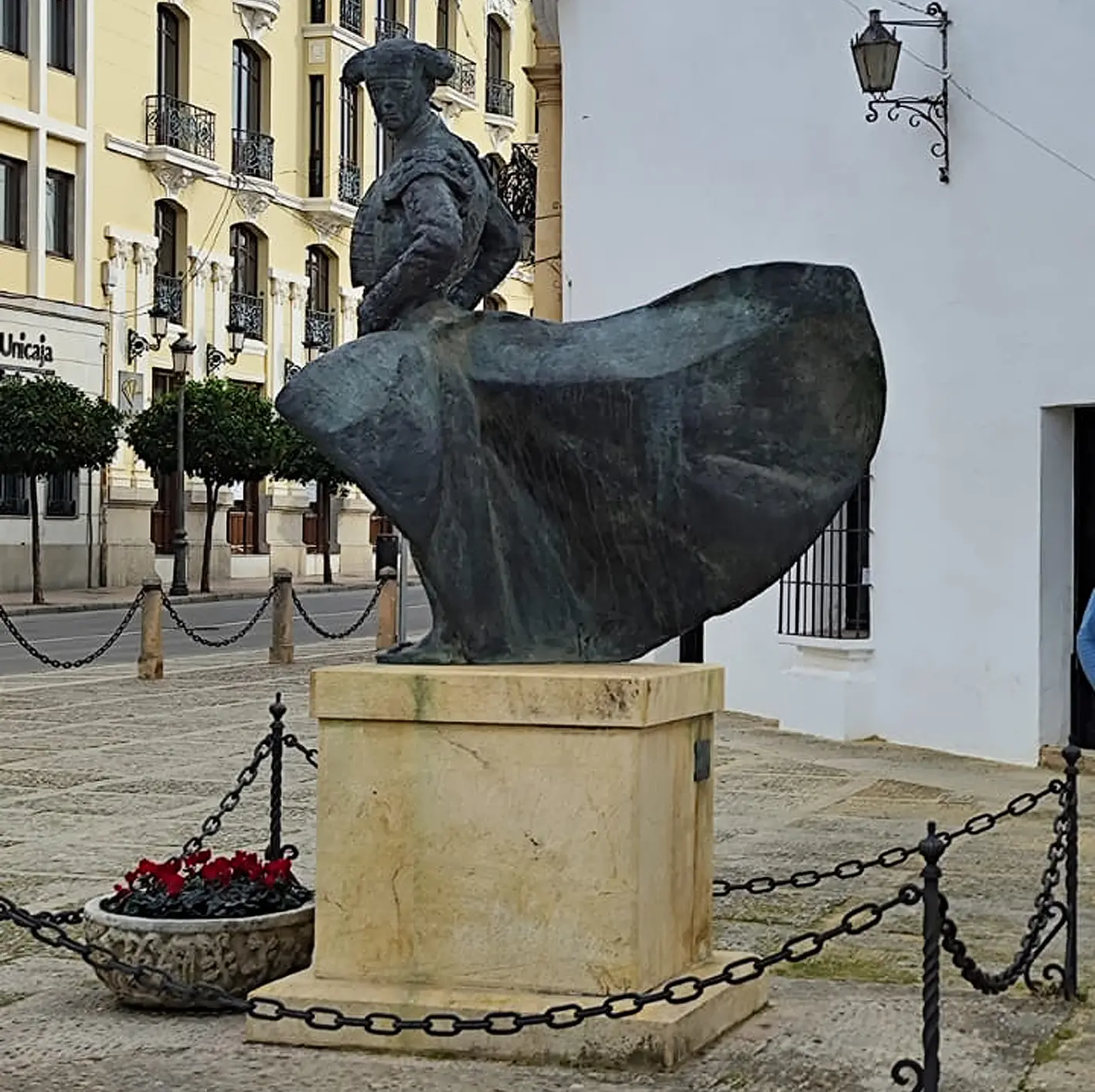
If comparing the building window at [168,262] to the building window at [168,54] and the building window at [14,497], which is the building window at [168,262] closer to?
the building window at [168,54]

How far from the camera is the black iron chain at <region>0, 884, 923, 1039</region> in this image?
17.9 feet

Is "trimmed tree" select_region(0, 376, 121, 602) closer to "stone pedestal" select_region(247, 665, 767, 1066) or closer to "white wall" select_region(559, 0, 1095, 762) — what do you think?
"white wall" select_region(559, 0, 1095, 762)

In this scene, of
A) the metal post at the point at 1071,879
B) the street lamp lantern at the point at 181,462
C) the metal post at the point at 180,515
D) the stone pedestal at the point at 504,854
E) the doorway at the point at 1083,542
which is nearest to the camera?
the stone pedestal at the point at 504,854

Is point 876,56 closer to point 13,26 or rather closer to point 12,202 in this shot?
point 12,202

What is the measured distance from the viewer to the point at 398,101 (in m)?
6.61

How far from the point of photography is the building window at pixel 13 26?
119 feet

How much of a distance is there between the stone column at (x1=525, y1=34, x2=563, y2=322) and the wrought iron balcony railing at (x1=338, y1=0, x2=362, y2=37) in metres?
28.3

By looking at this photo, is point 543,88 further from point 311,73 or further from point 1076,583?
point 311,73

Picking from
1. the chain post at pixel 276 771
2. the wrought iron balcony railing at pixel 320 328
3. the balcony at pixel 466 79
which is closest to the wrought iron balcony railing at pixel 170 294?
the wrought iron balcony railing at pixel 320 328

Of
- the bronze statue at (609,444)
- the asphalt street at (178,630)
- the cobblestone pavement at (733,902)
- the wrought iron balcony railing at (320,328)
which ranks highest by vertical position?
the wrought iron balcony railing at (320,328)

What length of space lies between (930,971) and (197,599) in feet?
105

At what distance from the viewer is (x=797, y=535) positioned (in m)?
6.35

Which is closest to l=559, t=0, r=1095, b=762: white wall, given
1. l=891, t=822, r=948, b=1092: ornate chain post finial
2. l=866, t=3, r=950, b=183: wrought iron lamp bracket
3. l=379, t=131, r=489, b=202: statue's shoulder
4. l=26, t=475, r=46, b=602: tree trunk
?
l=866, t=3, r=950, b=183: wrought iron lamp bracket

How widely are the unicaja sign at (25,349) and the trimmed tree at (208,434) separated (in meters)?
1.90
